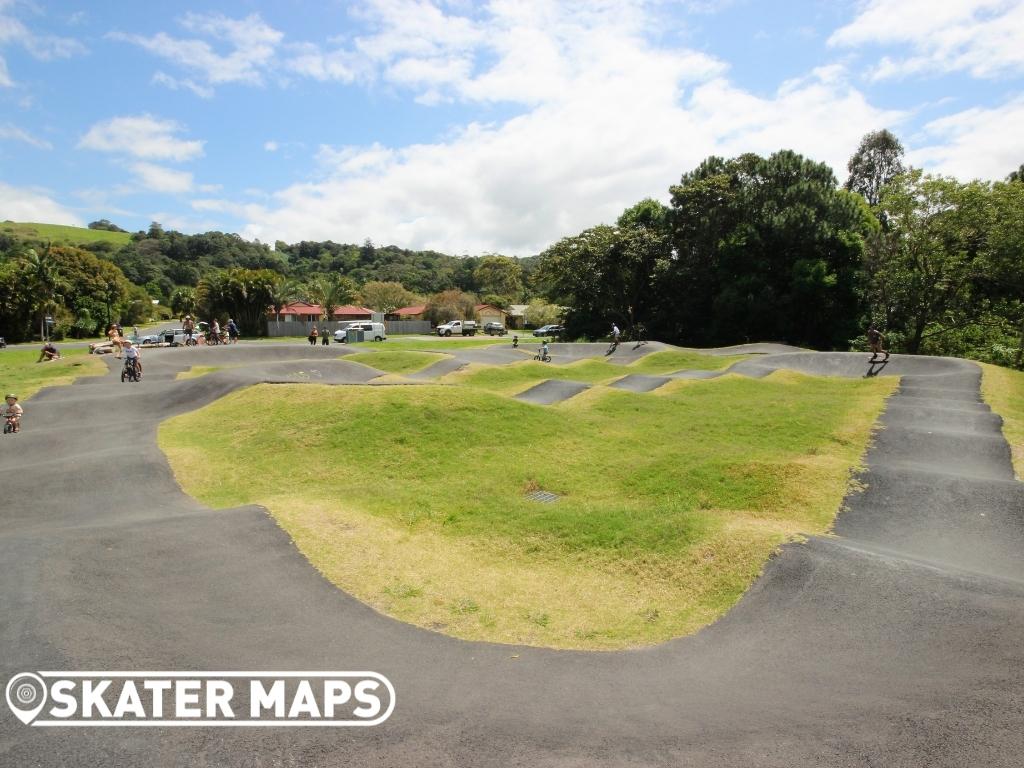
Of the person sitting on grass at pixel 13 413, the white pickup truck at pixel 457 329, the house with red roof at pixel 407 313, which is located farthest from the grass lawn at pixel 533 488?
the house with red roof at pixel 407 313

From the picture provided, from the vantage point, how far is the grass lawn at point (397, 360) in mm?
31209

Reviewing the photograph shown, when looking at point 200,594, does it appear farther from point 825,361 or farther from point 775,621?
point 825,361

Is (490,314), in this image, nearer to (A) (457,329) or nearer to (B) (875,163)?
(A) (457,329)

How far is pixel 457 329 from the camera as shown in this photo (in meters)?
68.6

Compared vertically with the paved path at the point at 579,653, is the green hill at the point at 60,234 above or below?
above

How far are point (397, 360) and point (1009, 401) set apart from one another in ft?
88.9

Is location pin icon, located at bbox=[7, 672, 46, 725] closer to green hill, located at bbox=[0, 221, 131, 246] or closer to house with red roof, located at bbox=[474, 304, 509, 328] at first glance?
house with red roof, located at bbox=[474, 304, 509, 328]

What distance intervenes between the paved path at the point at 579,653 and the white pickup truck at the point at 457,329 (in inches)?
2213

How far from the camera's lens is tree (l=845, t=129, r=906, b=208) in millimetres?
67375

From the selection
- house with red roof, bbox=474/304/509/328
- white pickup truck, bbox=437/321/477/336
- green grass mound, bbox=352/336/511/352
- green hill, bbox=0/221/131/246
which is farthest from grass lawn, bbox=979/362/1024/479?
green hill, bbox=0/221/131/246

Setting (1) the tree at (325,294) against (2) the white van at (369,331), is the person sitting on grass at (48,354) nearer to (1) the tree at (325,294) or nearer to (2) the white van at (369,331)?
(2) the white van at (369,331)

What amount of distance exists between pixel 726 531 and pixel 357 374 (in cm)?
2045

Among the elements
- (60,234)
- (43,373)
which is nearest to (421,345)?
(43,373)

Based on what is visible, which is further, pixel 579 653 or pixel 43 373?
pixel 43 373
